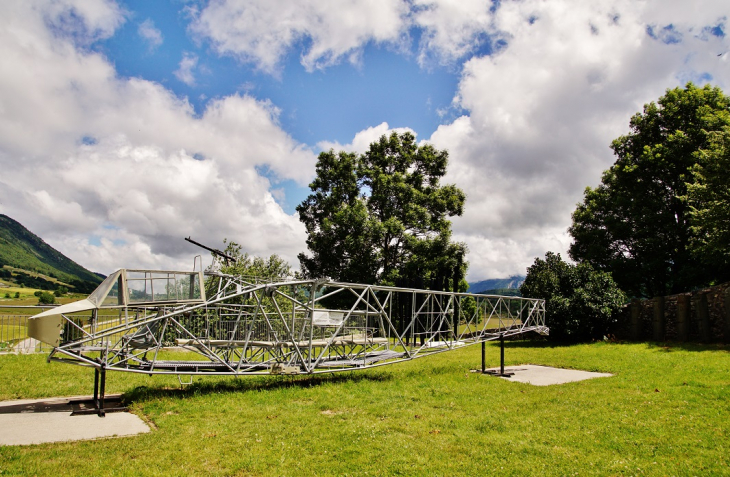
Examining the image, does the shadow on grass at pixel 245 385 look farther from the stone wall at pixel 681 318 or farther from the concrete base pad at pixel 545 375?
the stone wall at pixel 681 318

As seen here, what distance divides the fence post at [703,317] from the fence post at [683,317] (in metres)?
0.50

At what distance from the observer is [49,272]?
169875 millimetres

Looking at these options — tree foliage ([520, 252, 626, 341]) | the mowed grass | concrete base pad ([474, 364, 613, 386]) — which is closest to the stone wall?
tree foliage ([520, 252, 626, 341])

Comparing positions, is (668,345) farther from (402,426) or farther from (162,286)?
(162,286)

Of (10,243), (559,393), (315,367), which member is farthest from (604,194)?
(10,243)

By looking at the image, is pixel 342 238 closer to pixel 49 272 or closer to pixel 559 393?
pixel 559 393

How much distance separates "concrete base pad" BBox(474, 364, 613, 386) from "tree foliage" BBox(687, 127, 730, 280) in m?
11.0

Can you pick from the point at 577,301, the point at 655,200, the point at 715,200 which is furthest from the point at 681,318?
the point at 655,200

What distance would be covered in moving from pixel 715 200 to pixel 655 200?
21.6 ft

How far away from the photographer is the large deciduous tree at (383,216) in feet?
90.6

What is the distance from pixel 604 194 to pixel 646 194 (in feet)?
8.70

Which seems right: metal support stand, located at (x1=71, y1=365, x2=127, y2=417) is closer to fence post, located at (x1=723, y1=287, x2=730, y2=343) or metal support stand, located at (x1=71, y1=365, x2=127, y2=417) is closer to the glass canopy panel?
the glass canopy panel

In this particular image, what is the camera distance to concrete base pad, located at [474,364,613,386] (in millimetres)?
11211

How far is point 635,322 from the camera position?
19625 millimetres
